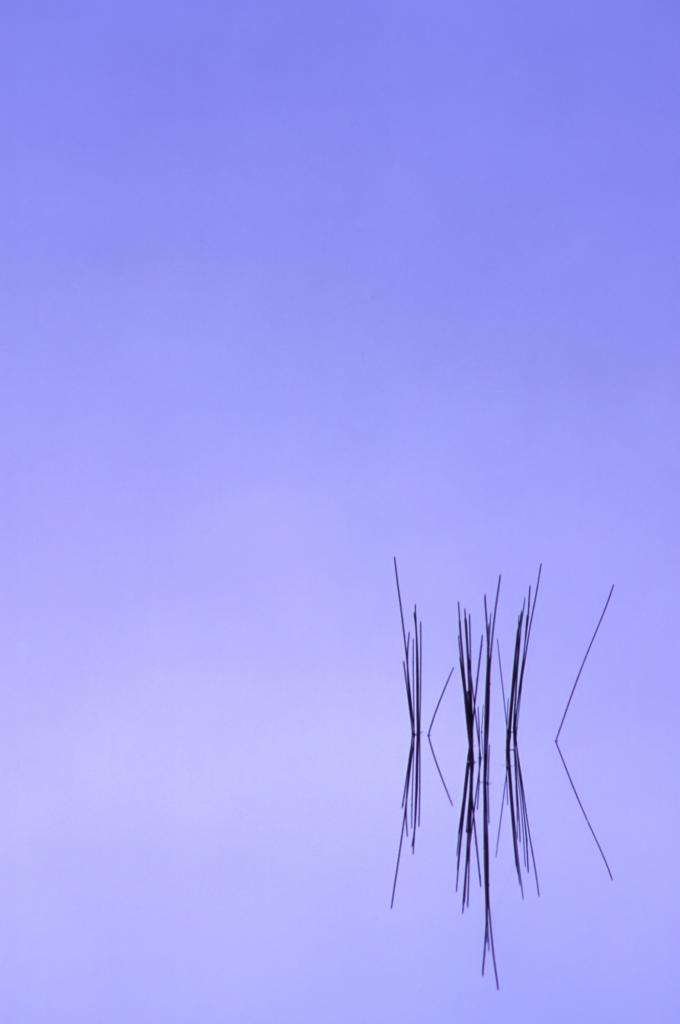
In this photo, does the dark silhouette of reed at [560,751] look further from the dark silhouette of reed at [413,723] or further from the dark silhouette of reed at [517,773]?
the dark silhouette of reed at [413,723]

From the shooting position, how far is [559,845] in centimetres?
178

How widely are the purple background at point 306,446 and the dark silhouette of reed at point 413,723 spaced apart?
0.07 feet

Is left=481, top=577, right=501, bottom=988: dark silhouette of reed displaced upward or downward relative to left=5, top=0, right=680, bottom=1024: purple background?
downward

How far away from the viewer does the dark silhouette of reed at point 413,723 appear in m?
1.82

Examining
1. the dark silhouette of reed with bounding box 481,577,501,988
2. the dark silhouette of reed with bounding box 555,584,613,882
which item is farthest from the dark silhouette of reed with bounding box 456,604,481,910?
the dark silhouette of reed with bounding box 555,584,613,882

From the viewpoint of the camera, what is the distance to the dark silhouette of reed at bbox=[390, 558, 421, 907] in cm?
182

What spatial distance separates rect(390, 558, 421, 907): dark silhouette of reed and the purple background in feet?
0.07

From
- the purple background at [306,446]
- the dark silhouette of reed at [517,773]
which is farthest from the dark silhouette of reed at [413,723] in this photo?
the dark silhouette of reed at [517,773]

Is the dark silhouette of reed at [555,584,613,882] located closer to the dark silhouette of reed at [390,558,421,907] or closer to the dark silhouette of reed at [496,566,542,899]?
the dark silhouette of reed at [496,566,542,899]

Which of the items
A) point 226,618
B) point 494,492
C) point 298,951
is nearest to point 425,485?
point 494,492

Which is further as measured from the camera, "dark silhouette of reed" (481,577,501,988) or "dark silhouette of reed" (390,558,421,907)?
"dark silhouette of reed" (390,558,421,907)

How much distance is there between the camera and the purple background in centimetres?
185

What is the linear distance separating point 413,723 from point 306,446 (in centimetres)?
55

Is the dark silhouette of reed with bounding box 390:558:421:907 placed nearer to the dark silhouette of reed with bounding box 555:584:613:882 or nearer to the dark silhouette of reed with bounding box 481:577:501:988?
the dark silhouette of reed with bounding box 481:577:501:988
